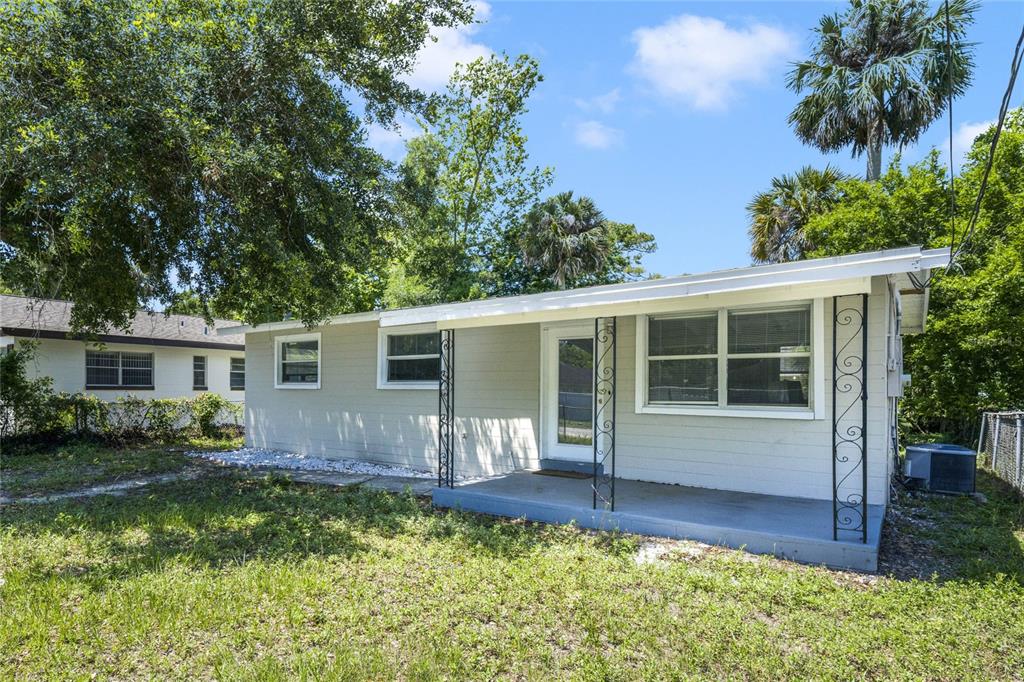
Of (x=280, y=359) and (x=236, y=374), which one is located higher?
(x=280, y=359)

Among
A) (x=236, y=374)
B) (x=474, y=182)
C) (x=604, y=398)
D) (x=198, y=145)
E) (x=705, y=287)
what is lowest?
(x=236, y=374)

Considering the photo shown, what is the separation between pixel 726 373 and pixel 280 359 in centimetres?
893

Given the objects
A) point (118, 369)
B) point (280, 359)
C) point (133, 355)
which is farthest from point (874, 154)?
point (118, 369)

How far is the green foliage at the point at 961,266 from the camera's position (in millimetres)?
12000

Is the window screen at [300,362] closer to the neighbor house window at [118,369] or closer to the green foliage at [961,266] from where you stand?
the neighbor house window at [118,369]

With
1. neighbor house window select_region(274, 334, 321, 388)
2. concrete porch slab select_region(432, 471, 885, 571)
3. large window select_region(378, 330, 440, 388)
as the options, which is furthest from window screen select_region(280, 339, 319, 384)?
concrete porch slab select_region(432, 471, 885, 571)

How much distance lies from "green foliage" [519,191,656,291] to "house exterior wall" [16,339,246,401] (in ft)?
31.1

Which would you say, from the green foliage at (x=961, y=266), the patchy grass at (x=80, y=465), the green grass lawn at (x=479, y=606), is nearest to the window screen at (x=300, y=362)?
the patchy grass at (x=80, y=465)

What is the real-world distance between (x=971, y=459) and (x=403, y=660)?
797 centimetres

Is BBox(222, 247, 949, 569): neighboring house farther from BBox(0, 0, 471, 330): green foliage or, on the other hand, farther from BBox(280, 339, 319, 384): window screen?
BBox(280, 339, 319, 384): window screen

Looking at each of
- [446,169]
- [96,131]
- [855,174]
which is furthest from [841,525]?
[446,169]

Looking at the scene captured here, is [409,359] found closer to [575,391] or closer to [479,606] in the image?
[575,391]

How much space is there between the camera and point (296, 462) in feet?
35.5

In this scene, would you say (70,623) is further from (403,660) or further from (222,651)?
(403,660)
